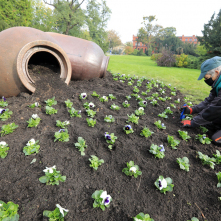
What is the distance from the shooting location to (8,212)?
1.14 m

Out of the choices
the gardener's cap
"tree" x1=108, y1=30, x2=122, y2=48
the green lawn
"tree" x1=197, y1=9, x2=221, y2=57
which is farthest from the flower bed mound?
"tree" x1=108, y1=30, x2=122, y2=48

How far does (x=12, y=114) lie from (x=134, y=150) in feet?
6.89

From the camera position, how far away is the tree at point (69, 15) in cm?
1839

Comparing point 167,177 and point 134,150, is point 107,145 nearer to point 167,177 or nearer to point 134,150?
point 134,150

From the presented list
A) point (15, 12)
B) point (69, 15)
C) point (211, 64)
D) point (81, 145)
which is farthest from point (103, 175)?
point (69, 15)

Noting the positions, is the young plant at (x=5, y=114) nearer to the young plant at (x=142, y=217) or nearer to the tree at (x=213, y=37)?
the young plant at (x=142, y=217)

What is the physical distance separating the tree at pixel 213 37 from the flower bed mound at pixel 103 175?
2000 centimetres

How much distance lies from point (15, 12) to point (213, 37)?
20.5 metres

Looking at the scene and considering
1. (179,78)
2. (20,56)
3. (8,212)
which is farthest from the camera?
(179,78)

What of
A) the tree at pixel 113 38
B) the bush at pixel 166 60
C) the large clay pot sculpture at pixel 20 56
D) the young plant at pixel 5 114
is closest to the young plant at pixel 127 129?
the young plant at pixel 5 114

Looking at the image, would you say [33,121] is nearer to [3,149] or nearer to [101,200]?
[3,149]

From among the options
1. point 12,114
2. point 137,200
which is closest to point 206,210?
point 137,200

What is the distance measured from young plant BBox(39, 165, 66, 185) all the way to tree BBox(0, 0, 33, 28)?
11.9 metres

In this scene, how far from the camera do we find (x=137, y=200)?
1.40 m
